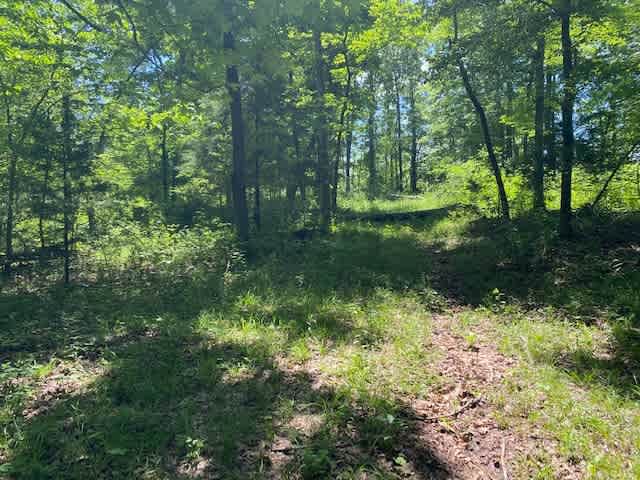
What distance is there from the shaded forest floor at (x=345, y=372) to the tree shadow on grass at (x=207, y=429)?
0.6 inches

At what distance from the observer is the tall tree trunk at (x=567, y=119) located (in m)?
7.24

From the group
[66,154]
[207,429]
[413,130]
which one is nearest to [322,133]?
[66,154]

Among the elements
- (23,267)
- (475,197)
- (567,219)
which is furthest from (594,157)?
(23,267)

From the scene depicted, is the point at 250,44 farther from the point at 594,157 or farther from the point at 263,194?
the point at 263,194

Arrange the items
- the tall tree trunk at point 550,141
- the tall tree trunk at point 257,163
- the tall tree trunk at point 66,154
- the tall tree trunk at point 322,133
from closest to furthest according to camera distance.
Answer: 1. the tall tree trunk at point 550,141
2. the tall tree trunk at point 66,154
3. the tall tree trunk at point 322,133
4. the tall tree trunk at point 257,163

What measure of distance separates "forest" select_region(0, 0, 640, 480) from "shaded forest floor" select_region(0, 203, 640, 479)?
0.03 meters

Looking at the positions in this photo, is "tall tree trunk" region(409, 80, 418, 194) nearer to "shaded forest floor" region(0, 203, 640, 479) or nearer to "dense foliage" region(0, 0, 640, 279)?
"dense foliage" region(0, 0, 640, 279)

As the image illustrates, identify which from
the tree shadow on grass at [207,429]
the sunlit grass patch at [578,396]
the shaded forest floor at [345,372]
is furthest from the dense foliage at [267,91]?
the tree shadow on grass at [207,429]

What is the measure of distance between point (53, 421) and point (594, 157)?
10794mm

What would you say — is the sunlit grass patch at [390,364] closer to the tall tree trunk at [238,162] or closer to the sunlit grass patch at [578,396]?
the sunlit grass patch at [578,396]

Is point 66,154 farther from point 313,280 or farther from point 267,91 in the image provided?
point 267,91

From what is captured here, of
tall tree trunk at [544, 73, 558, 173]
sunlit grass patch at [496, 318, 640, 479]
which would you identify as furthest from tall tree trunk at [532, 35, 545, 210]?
sunlit grass patch at [496, 318, 640, 479]

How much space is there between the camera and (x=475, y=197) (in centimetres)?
1209

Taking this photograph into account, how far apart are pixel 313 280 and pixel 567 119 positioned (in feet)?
22.0
